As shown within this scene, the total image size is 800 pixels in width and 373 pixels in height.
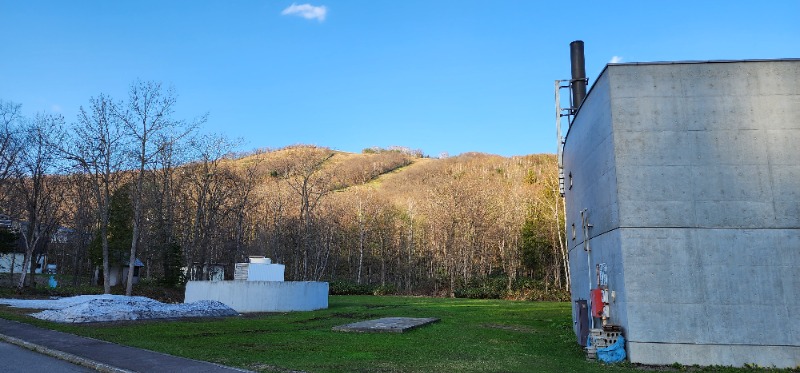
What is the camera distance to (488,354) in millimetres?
11750

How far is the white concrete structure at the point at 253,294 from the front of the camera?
24516 millimetres

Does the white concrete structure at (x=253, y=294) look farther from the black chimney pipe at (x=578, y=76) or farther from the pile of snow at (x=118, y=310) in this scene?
the black chimney pipe at (x=578, y=76)

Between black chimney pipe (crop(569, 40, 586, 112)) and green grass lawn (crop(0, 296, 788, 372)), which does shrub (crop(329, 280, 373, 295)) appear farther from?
black chimney pipe (crop(569, 40, 586, 112))

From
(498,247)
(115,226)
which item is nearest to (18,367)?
(115,226)

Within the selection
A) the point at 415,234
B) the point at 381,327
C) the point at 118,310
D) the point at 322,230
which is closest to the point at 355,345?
the point at 381,327

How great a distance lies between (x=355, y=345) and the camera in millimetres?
12922

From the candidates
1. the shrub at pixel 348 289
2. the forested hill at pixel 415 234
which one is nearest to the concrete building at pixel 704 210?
the forested hill at pixel 415 234

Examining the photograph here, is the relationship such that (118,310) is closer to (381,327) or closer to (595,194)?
(381,327)

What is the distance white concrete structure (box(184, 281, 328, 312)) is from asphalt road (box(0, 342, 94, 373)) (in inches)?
524

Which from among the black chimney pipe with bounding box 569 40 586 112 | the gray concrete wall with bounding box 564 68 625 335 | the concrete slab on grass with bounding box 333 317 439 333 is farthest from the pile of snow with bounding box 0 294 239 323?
the black chimney pipe with bounding box 569 40 586 112

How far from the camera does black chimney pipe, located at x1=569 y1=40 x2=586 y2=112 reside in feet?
59.0

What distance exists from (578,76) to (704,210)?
862cm

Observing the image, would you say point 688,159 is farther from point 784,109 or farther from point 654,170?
point 784,109

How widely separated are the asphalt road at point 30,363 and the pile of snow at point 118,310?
713 centimetres
